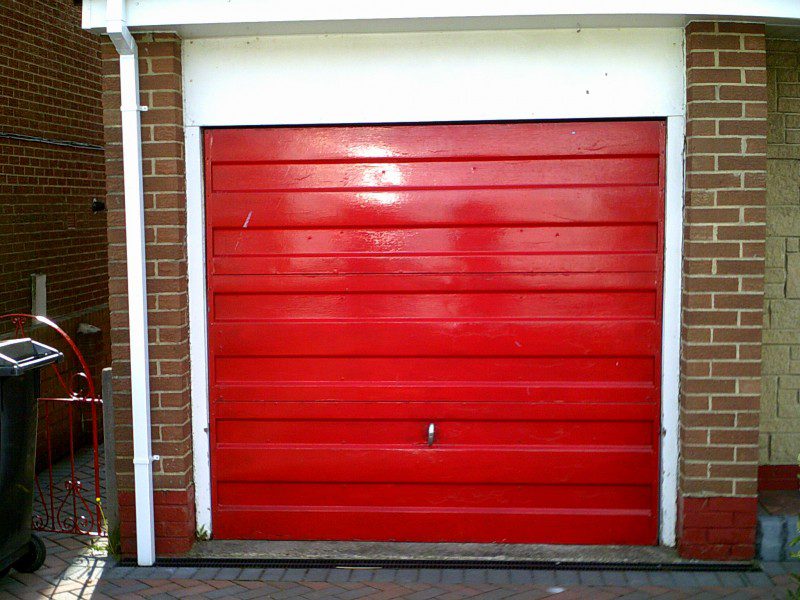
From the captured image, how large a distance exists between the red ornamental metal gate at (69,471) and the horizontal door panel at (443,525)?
3.65 feet

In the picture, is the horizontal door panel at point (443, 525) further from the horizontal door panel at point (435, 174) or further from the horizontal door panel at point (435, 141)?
the horizontal door panel at point (435, 141)

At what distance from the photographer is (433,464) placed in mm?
5527

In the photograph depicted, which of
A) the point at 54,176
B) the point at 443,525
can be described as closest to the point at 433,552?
the point at 443,525

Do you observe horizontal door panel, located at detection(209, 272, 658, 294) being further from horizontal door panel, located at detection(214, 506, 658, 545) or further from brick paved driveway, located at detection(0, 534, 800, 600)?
brick paved driveway, located at detection(0, 534, 800, 600)

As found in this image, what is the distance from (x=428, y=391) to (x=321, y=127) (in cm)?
165

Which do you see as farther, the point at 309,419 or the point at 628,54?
the point at 309,419

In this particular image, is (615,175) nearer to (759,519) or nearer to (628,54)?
(628,54)

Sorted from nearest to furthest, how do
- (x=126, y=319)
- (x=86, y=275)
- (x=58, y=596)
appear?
(x=58, y=596) < (x=126, y=319) < (x=86, y=275)

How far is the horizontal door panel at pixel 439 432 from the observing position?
17.9 ft

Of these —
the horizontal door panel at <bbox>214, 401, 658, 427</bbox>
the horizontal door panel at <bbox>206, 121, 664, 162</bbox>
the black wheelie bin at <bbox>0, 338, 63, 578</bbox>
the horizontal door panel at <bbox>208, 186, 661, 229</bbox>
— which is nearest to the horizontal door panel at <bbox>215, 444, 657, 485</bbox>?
the horizontal door panel at <bbox>214, 401, 658, 427</bbox>

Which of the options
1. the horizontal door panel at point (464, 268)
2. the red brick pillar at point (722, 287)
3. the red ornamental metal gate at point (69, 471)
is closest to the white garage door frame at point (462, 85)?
the red brick pillar at point (722, 287)

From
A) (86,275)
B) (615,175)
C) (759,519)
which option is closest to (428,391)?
(615,175)

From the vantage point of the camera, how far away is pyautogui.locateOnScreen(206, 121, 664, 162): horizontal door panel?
5.31 metres

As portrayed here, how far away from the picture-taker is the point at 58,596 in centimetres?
504
